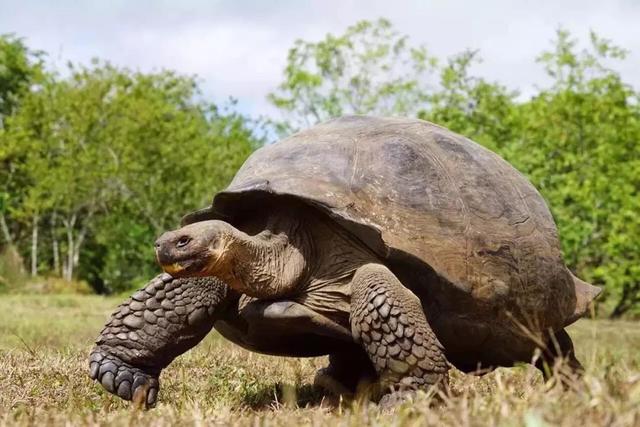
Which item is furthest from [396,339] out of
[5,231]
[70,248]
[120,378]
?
[5,231]

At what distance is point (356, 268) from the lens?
13.9 feet

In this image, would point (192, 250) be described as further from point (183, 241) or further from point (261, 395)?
point (261, 395)

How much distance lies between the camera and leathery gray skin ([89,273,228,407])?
4391 millimetres

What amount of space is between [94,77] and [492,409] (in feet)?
95.2

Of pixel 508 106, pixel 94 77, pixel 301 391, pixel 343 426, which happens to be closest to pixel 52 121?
pixel 94 77

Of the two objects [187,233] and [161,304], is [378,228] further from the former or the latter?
[161,304]

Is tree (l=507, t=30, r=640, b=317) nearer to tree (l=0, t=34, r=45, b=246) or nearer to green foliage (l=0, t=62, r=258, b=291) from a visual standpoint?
green foliage (l=0, t=62, r=258, b=291)

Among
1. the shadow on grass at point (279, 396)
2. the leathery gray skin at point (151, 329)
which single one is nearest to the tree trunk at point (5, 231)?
the shadow on grass at point (279, 396)

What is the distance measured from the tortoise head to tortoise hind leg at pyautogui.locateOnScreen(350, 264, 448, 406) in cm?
64

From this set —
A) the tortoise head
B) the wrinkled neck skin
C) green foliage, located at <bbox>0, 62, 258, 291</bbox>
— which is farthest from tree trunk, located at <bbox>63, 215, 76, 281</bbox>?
the tortoise head

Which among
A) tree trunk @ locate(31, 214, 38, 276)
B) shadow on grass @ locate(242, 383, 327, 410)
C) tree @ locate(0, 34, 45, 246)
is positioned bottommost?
shadow on grass @ locate(242, 383, 327, 410)

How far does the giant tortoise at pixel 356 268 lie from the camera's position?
13.1ft

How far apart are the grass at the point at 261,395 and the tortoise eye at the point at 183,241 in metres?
0.55

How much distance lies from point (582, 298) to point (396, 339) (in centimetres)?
177
